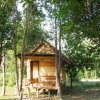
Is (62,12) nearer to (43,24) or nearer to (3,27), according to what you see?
(3,27)

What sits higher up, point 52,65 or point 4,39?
point 4,39

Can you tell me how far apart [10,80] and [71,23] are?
2094 centimetres

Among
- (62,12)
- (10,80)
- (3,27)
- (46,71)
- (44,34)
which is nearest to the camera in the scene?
(62,12)

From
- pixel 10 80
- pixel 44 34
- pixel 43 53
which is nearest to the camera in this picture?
pixel 44 34

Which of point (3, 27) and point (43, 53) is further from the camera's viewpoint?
point (43, 53)

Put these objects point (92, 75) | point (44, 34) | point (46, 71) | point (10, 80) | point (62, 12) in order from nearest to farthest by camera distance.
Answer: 1. point (62, 12)
2. point (44, 34)
3. point (46, 71)
4. point (10, 80)
5. point (92, 75)

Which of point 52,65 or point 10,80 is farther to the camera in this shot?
point 10,80

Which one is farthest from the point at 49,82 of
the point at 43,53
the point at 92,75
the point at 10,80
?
the point at 92,75

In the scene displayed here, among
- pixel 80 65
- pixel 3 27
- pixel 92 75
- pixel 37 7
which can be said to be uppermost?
pixel 37 7

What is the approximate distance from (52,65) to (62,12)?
41.0 feet

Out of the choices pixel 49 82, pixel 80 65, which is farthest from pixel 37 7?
pixel 80 65

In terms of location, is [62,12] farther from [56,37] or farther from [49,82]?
[49,82]

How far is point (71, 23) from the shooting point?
106 inches

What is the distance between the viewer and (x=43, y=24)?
1049cm
